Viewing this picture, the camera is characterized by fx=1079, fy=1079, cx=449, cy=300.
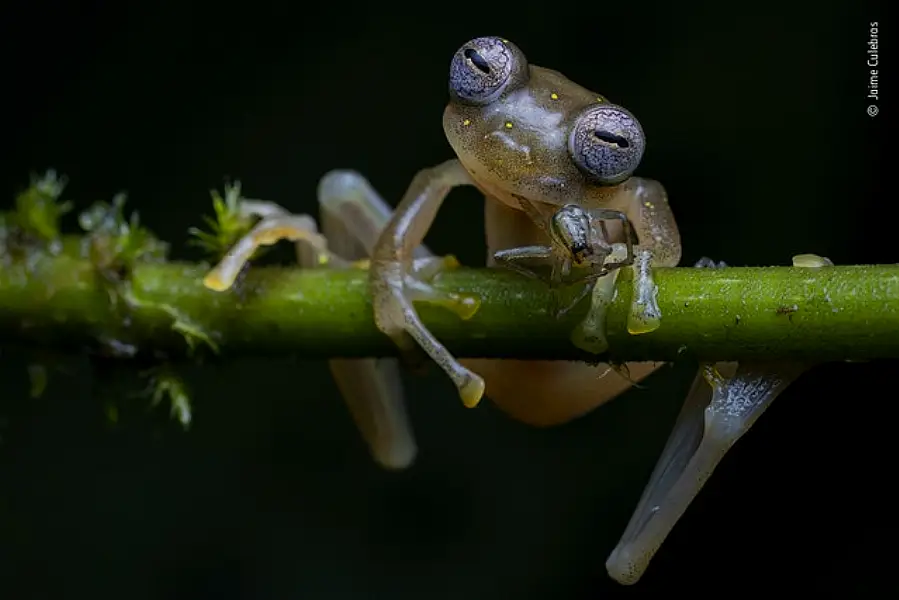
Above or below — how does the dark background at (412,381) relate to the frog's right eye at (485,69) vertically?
below

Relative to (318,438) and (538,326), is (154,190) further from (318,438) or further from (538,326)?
(538,326)

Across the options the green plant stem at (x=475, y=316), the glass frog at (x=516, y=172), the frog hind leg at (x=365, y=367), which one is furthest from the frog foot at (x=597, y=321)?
the frog hind leg at (x=365, y=367)

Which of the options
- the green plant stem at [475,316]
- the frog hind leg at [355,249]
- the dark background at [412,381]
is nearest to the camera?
the green plant stem at [475,316]

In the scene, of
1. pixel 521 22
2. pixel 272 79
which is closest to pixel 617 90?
pixel 521 22

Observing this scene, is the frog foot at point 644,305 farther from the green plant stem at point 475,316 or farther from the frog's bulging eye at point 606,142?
the frog's bulging eye at point 606,142

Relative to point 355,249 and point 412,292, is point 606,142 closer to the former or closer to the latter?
point 412,292

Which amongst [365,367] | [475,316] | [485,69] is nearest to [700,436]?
[475,316]

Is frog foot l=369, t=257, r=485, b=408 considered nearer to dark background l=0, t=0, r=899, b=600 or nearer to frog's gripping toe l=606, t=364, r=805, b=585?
frog's gripping toe l=606, t=364, r=805, b=585
